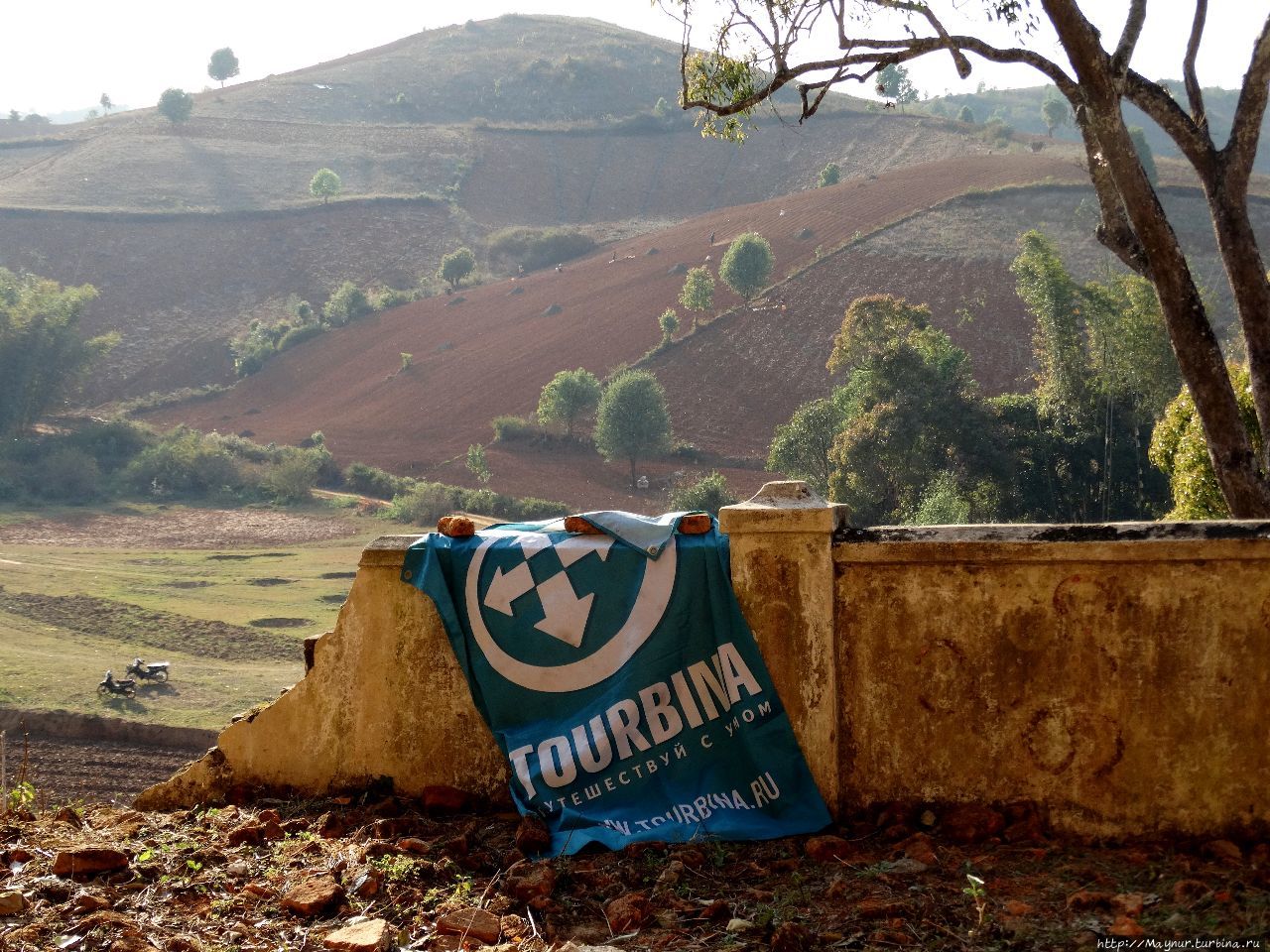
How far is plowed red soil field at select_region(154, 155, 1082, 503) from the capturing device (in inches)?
1917

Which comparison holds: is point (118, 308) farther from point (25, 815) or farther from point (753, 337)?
point (25, 815)

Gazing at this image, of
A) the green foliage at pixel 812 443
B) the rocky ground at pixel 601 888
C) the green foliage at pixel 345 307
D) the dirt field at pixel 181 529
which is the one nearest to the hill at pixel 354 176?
the green foliage at pixel 345 307

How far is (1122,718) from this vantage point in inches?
164

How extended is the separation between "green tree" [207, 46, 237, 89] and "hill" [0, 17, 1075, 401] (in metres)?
8.29

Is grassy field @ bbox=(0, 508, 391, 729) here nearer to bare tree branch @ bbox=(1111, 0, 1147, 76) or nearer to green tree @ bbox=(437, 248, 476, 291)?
bare tree branch @ bbox=(1111, 0, 1147, 76)

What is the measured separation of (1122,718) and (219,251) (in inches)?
2904

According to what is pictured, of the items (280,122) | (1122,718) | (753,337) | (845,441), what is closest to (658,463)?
(753,337)

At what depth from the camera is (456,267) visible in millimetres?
70500

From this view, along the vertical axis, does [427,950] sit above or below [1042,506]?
above

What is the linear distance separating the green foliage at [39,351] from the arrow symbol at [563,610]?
4732 cm

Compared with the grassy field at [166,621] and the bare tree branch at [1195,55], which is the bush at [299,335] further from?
the bare tree branch at [1195,55]

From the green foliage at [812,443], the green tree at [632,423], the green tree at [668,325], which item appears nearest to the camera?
the green foliage at [812,443]

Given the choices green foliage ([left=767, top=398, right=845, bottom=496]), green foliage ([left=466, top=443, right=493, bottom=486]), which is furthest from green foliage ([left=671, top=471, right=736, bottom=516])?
green foliage ([left=466, top=443, right=493, bottom=486])

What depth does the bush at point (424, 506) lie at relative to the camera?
122 ft
